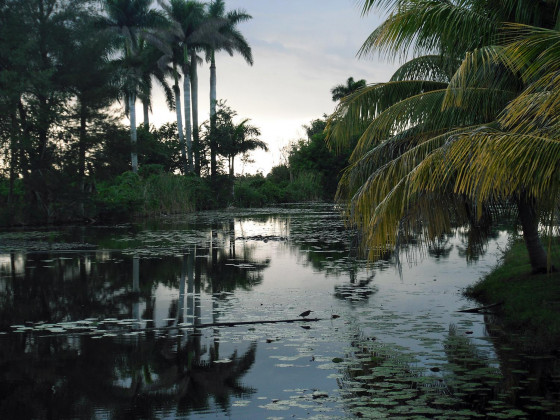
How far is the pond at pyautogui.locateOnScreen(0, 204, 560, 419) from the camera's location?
6.29m

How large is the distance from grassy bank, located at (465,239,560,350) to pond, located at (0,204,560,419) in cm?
45

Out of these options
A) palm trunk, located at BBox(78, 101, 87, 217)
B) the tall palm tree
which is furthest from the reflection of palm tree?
the tall palm tree

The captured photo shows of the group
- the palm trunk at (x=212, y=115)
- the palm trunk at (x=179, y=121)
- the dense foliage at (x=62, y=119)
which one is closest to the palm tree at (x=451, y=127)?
the dense foliage at (x=62, y=119)

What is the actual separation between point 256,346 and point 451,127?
481 centimetres

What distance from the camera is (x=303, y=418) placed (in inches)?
229

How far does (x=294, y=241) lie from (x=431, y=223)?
14597mm

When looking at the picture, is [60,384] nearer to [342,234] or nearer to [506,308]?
[506,308]

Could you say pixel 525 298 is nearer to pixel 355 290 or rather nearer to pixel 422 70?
pixel 355 290

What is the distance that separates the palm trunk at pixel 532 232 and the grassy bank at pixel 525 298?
240mm

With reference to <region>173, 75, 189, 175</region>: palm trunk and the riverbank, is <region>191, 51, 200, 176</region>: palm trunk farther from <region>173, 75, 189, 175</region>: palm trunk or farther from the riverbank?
the riverbank

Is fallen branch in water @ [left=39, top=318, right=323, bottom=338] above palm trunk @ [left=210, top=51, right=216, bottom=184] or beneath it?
beneath

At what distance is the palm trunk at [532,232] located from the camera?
10516mm

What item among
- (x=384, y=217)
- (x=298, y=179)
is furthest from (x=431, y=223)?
(x=298, y=179)

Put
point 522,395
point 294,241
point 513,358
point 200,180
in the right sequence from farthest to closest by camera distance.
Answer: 1. point 200,180
2. point 294,241
3. point 513,358
4. point 522,395
